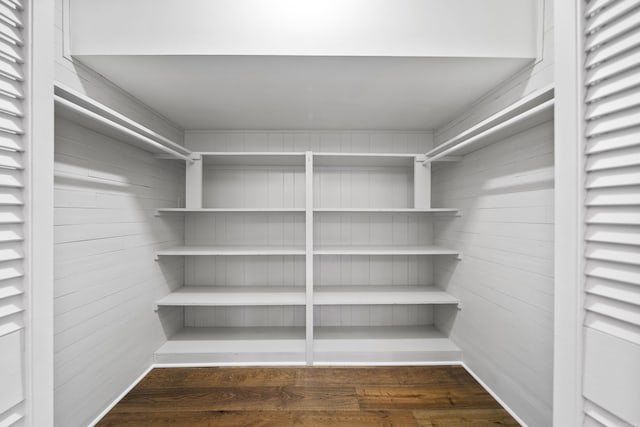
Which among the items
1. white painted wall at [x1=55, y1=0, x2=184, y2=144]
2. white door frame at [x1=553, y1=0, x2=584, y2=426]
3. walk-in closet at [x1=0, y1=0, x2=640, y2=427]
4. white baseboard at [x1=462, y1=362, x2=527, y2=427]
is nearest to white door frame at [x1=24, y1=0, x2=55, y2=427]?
walk-in closet at [x1=0, y1=0, x2=640, y2=427]

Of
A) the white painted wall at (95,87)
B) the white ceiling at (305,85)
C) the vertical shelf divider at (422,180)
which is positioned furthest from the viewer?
the vertical shelf divider at (422,180)

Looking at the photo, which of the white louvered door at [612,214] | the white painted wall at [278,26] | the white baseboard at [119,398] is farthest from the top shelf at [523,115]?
the white baseboard at [119,398]

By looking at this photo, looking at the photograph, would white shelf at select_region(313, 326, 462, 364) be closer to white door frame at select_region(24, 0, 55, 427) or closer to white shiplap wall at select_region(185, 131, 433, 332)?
white shiplap wall at select_region(185, 131, 433, 332)

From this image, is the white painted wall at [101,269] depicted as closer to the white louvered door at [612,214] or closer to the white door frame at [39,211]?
the white door frame at [39,211]

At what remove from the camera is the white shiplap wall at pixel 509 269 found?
1521 mm

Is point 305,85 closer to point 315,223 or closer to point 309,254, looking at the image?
point 309,254

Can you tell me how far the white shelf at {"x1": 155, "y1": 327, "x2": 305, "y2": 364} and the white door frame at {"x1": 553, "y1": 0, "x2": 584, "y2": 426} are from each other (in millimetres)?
1804

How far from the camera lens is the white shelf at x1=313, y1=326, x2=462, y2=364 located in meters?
2.28

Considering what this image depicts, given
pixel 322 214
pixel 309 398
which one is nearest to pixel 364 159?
pixel 322 214

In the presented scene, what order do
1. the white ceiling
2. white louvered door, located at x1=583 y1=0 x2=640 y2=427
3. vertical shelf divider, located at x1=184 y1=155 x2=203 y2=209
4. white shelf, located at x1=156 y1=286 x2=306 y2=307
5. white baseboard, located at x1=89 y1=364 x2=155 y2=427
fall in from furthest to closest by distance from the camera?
vertical shelf divider, located at x1=184 y1=155 x2=203 y2=209 < white shelf, located at x1=156 y1=286 x2=306 y2=307 < white baseboard, located at x1=89 y1=364 x2=155 y2=427 < the white ceiling < white louvered door, located at x1=583 y1=0 x2=640 y2=427

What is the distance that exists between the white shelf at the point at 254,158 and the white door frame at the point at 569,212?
5.57ft

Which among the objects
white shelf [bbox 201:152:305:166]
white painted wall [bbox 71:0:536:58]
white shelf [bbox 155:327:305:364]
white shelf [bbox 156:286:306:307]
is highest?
white painted wall [bbox 71:0:536:58]

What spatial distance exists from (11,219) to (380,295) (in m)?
2.23

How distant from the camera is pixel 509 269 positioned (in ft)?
5.82
